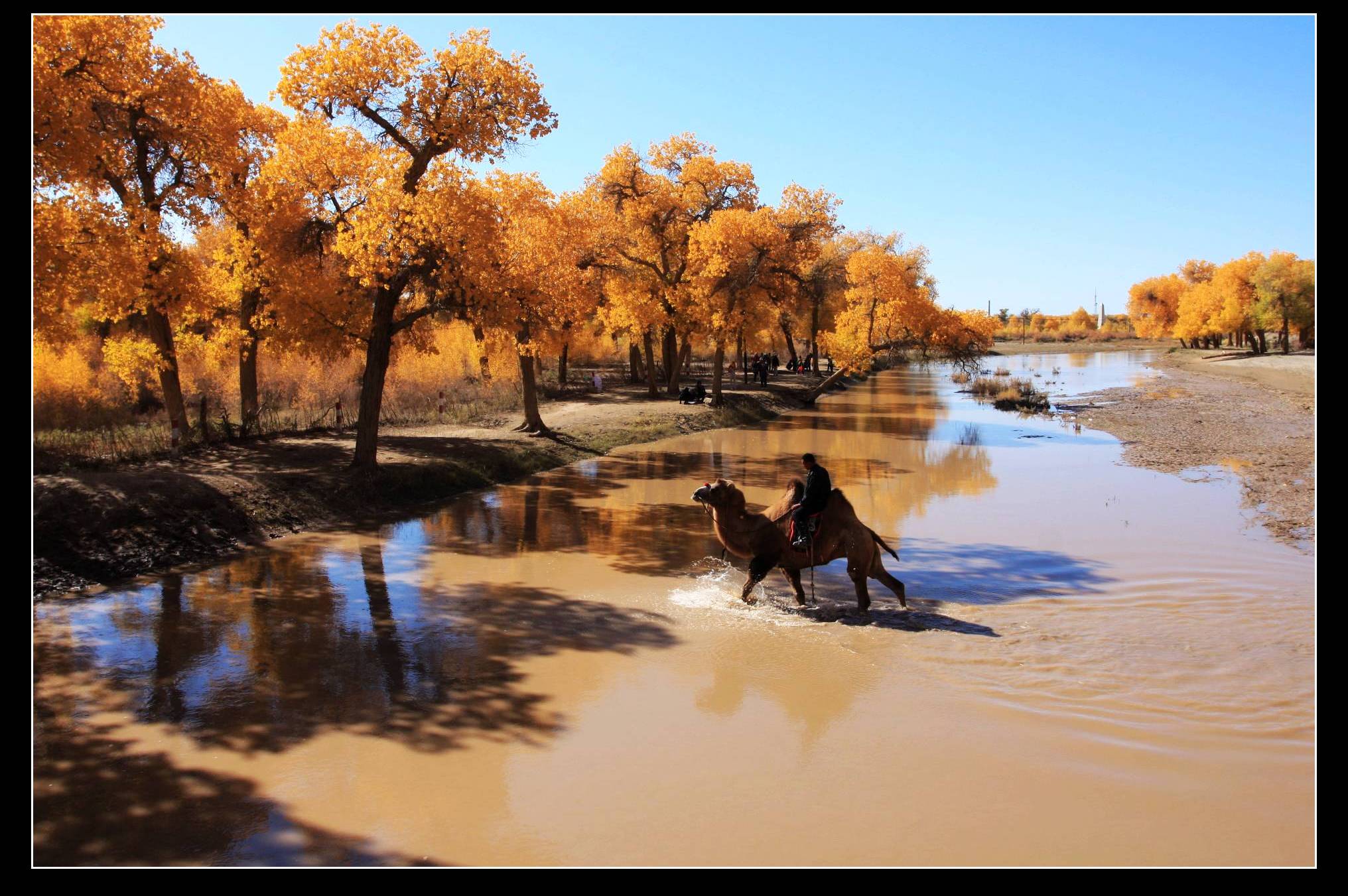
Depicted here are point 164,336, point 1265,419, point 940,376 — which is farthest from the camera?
point 940,376

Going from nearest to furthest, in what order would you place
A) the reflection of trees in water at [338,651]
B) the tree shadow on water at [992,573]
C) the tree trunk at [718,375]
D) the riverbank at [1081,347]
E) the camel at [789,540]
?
the reflection of trees in water at [338,651]
the camel at [789,540]
the tree shadow on water at [992,573]
the tree trunk at [718,375]
the riverbank at [1081,347]

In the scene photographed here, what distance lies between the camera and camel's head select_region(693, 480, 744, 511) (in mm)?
10461

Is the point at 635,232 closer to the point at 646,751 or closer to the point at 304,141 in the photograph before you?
the point at 304,141

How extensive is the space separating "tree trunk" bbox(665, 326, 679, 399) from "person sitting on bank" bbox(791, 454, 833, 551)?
94.5 ft

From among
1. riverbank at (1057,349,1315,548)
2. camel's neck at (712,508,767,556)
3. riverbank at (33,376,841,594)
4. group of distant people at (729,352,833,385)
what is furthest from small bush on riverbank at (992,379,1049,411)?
camel's neck at (712,508,767,556)

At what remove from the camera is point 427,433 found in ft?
80.8

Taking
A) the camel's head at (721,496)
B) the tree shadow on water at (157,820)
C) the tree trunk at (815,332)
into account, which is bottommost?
the tree shadow on water at (157,820)

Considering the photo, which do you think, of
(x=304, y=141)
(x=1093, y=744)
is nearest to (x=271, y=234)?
(x=304, y=141)

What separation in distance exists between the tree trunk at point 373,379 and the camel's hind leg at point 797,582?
10.3m

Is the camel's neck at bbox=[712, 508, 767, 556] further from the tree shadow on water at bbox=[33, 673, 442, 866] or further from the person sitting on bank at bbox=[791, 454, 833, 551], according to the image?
the tree shadow on water at bbox=[33, 673, 442, 866]

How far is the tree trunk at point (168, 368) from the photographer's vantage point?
60.3 feet

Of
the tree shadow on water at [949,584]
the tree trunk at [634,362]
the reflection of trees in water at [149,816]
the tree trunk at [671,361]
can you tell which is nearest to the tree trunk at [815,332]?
the tree trunk at [634,362]

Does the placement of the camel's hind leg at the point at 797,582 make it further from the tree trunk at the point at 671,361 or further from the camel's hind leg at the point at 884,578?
the tree trunk at the point at 671,361

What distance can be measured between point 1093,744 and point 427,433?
67.6 feet
